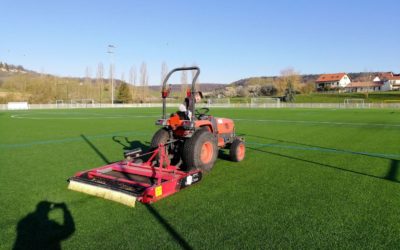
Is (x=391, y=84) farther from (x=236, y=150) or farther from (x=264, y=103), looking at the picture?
(x=236, y=150)

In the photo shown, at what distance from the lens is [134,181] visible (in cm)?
598

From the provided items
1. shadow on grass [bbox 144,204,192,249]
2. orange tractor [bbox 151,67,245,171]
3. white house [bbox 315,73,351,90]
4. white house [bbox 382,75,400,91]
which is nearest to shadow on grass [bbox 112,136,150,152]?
orange tractor [bbox 151,67,245,171]

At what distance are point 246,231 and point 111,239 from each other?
165cm

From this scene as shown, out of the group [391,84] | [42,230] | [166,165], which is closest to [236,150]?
[166,165]

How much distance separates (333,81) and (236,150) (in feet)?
401

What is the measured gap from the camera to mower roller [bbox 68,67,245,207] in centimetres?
543

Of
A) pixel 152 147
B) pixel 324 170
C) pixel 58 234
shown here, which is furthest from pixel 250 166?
pixel 58 234

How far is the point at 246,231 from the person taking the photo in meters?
4.27

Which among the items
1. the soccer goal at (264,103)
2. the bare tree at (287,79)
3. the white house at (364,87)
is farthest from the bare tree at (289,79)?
the soccer goal at (264,103)

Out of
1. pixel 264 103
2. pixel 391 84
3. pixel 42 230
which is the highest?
pixel 391 84

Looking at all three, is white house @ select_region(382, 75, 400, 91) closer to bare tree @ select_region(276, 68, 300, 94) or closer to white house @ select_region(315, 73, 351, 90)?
white house @ select_region(315, 73, 351, 90)

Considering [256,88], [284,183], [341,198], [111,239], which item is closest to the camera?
[111,239]

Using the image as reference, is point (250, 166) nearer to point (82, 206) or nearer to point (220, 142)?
point (220, 142)

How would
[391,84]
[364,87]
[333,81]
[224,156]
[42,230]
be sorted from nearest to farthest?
[42,230] → [224,156] → [391,84] → [364,87] → [333,81]
